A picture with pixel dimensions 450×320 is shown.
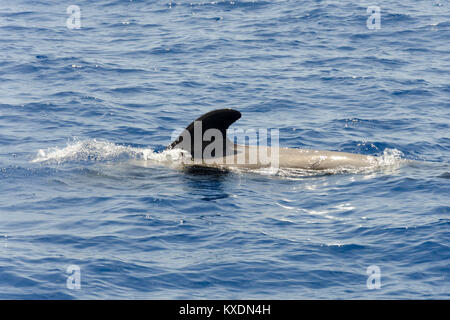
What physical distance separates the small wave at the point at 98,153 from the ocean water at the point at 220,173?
0.19 feet

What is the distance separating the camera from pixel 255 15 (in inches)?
1329

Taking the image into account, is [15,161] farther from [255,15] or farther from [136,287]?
[255,15]

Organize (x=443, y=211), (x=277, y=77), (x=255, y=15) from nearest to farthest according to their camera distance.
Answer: (x=443, y=211)
(x=277, y=77)
(x=255, y=15)

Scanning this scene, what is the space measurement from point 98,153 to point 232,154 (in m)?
3.68

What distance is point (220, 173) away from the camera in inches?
675

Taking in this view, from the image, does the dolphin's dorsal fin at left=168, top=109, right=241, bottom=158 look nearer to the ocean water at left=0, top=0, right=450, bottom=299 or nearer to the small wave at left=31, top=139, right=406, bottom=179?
the small wave at left=31, top=139, right=406, bottom=179

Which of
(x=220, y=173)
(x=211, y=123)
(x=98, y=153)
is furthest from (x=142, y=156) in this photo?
(x=220, y=173)

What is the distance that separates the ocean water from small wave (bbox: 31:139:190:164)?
58 millimetres

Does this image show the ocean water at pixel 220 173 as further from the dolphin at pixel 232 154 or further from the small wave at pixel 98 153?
the dolphin at pixel 232 154

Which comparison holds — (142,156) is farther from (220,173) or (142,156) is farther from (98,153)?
A: (220,173)

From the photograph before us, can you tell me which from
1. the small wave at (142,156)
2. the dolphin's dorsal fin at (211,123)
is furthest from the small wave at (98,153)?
the dolphin's dorsal fin at (211,123)
